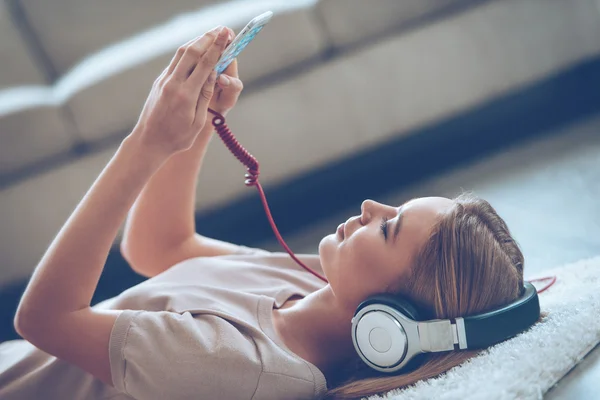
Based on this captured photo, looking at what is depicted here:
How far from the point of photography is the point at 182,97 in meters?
0.78

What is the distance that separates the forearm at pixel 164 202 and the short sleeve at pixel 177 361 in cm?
30

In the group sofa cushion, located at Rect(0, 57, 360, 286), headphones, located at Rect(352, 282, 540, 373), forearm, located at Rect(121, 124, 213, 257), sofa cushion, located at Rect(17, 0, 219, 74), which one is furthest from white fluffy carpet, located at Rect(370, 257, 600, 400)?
sofa cushion, located at Rect(17, 0, 219, 74)

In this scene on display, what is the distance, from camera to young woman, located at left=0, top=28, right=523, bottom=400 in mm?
759

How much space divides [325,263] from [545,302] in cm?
37

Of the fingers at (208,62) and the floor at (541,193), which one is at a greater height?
the fingers at (208,62)

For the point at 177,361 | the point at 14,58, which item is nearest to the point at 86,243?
the point at 177,361

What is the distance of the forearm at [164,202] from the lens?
105 cm

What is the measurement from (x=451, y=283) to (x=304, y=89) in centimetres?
89

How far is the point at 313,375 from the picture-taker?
2.66 feet

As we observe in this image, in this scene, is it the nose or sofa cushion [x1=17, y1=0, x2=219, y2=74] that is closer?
the nose

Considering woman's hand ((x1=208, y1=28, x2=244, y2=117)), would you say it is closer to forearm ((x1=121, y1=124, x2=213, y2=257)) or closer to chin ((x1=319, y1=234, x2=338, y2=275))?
forearm ((x1=121, y1=124, x2=213, y2=257))

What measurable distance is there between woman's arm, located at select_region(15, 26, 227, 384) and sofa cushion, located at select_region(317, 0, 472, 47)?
871mm

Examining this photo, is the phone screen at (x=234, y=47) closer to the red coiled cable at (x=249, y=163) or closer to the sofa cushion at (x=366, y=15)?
the red coiled cable at (x=249, y=163)

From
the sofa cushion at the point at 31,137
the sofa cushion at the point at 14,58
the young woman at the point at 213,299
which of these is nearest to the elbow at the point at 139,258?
the young woman at the point at 213,299
